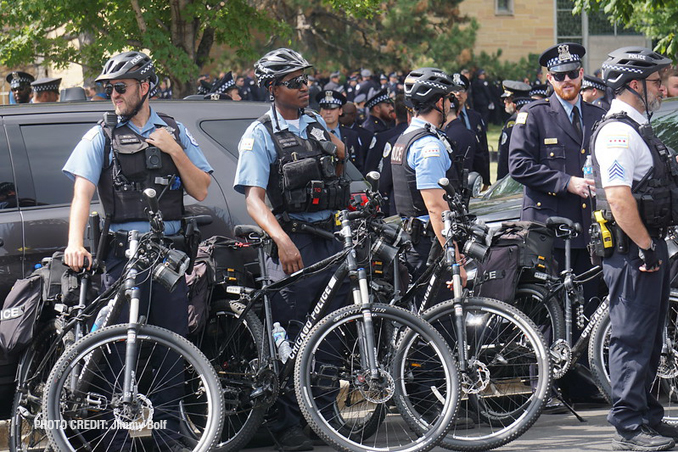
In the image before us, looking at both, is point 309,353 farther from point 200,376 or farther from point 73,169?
point 73,169

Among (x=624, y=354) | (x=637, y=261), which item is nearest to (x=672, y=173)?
(x=637, y=261)

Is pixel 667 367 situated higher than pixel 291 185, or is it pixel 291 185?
pixel 291 185

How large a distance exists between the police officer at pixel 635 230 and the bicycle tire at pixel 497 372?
41 centimetres

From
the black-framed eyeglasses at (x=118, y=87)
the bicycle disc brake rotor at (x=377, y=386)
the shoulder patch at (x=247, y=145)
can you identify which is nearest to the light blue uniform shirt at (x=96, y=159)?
the black-framed eyeglasses at (x=118, y=87)

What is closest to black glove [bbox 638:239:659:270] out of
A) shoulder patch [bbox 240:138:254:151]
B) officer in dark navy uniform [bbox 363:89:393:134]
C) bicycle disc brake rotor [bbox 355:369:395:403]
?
bicycle disc brake rotor [bbox 355:369:395:403]

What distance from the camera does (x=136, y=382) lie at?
547 cm

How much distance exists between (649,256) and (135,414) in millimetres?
2571

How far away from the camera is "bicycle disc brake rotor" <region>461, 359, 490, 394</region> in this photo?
5.94 metres

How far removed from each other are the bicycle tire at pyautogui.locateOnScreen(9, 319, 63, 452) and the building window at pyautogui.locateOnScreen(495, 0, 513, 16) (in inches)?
1362

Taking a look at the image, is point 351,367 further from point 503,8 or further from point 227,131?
point 503,8

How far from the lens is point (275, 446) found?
6.37 m

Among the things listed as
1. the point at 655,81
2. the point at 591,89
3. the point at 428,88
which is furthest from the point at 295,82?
the point at 591,89

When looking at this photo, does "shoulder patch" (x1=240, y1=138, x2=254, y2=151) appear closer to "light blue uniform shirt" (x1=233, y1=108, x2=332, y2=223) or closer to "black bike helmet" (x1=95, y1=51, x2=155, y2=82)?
"light blue uniform shirt" (x1=233, y1=108, x2=332, y2=223)

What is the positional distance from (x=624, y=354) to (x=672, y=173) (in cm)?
93
